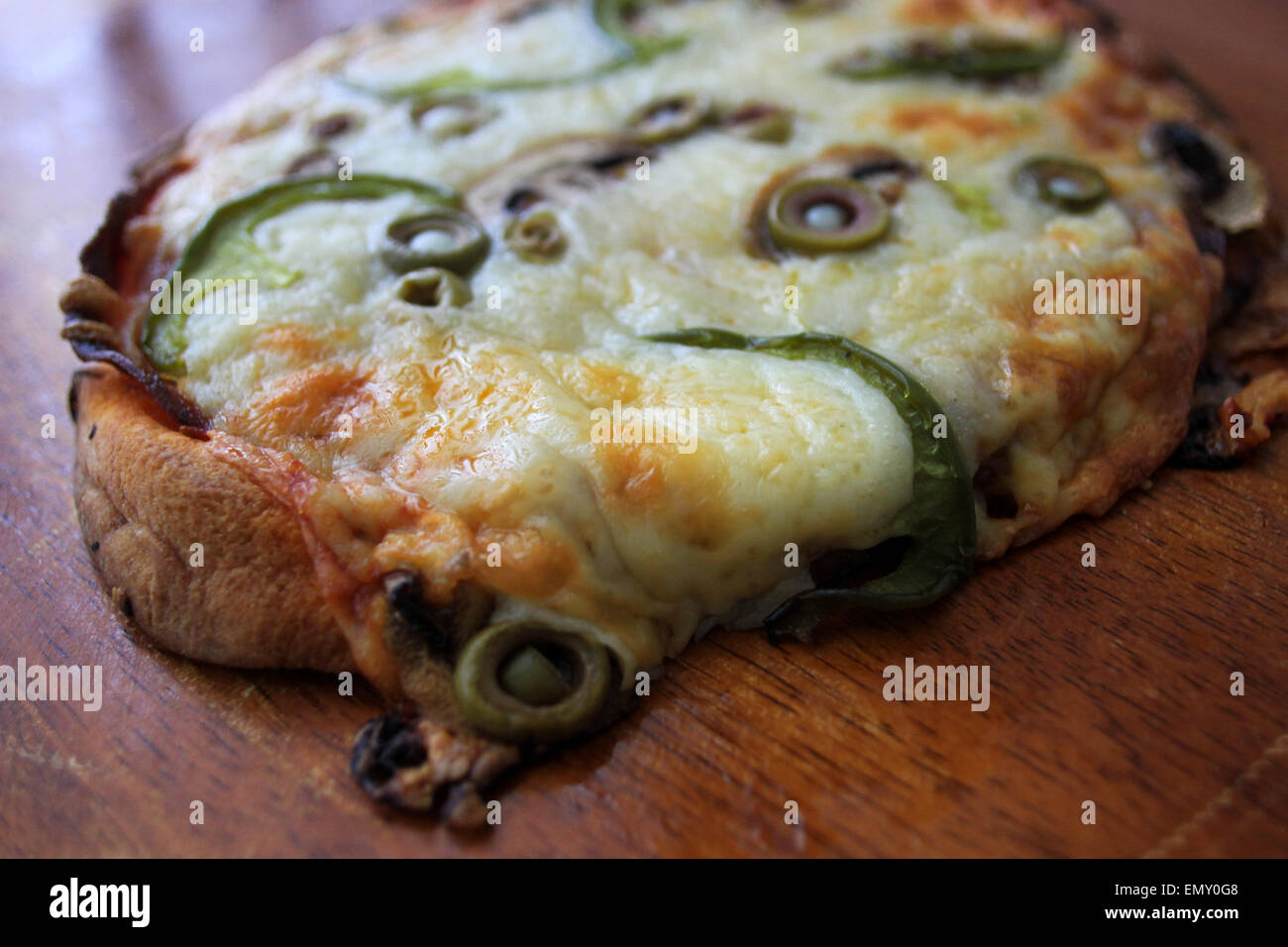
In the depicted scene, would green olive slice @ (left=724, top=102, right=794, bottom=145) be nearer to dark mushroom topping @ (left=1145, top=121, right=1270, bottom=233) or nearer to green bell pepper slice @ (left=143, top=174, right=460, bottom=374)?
green bell pepper slice @ (left=143, top=174, right=460, bottom=374)

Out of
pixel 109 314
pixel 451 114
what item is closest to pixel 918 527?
pixel 451 114

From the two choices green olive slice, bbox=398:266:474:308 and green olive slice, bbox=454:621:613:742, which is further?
green olive slice, bbox=398:266:474:308

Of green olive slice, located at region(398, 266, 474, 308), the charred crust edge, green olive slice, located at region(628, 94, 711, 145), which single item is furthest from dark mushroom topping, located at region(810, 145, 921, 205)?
the charred crust edge

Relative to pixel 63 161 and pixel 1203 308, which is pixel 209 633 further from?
pixel 63 161

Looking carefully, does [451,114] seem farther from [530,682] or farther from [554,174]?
[530,682]

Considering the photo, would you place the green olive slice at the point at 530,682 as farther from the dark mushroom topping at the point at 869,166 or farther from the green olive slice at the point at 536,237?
the dark mushroom topping at the point at 869,166

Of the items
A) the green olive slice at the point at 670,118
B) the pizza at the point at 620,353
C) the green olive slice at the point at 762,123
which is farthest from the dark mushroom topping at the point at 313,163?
the green olive slice at the point at 762,123

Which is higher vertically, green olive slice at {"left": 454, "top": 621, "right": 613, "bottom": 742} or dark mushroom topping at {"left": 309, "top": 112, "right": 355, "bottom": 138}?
dark mushroom topping at {"left": 309, "top": 112, "right": 355, "bottom": 138}
